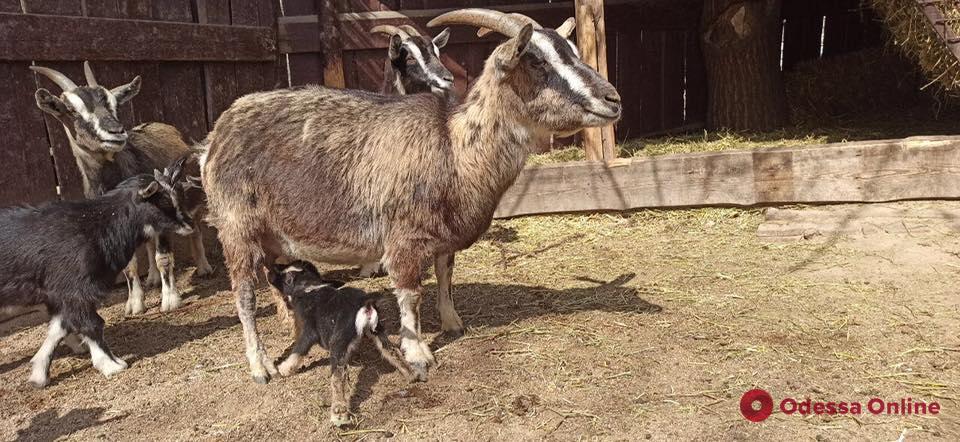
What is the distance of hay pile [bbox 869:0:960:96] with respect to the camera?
21.6 feet

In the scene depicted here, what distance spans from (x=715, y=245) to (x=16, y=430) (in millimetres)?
5539

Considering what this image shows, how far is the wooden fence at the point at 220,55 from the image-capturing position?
574 centimetres

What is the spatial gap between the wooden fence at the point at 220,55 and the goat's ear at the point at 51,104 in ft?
1.78

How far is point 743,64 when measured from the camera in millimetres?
9922

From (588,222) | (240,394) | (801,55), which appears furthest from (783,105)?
(240,394)

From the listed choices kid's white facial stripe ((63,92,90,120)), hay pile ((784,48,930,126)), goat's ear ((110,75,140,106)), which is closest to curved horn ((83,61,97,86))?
goat's ear ((110,75,140,106))

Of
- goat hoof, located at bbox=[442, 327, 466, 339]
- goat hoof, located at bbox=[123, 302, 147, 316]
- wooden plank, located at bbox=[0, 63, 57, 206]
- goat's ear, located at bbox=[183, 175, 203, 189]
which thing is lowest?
goat hoof, located at bbox=[442, 327, 466, 339]

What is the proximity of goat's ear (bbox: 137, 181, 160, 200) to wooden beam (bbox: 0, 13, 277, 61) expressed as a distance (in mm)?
1914

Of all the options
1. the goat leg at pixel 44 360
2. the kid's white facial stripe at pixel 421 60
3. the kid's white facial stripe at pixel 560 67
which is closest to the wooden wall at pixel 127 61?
the goat leg at pixel 44 360

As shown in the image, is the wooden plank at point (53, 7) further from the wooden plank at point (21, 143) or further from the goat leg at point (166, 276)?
the goat leg at point (166, 276)

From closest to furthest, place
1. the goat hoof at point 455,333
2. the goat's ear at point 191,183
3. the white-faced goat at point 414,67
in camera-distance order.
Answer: the goat hoof at point 455,333, the goat's ear at point 191,183, the white-faced goat at point 414,67

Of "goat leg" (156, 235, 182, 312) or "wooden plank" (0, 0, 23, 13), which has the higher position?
"wooden plank" (0, 0, 23, 13)

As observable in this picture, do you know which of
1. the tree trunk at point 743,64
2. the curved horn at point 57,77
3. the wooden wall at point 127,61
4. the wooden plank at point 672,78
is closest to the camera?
the curved horn at point 57,77

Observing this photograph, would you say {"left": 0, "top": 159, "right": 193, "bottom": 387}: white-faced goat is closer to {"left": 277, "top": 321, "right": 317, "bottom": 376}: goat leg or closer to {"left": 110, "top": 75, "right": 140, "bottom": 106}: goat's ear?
{"left": 277, "top": 321, "right": 317, "bottom": 376}: goat leg
